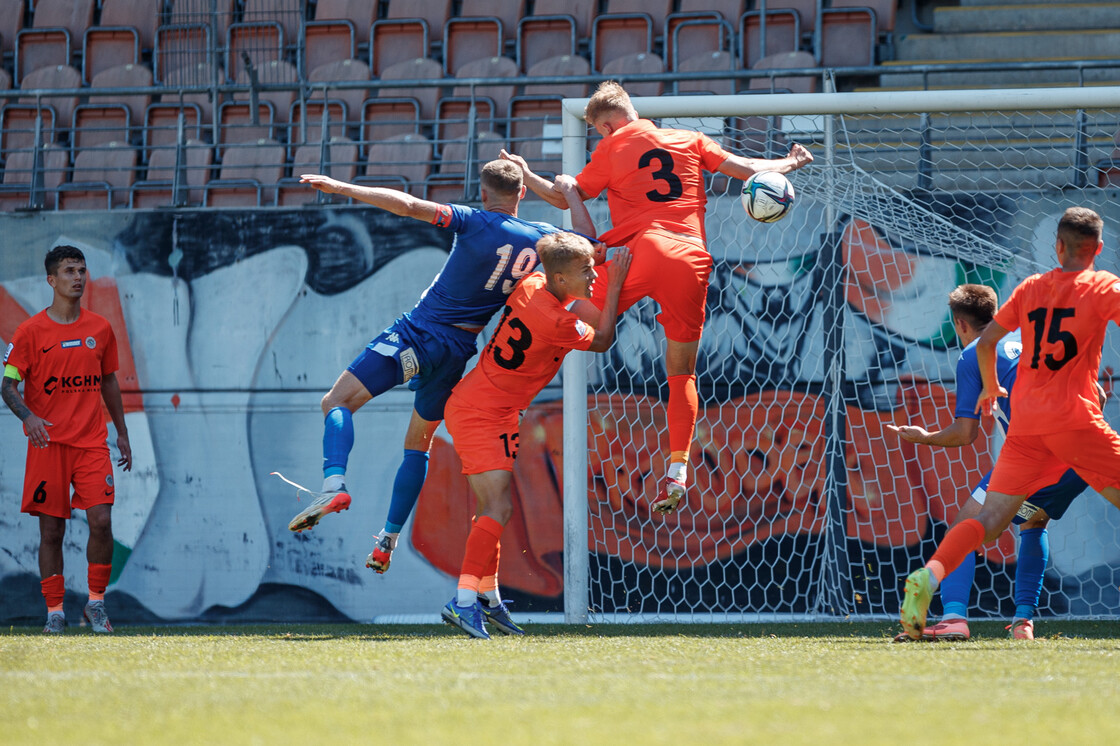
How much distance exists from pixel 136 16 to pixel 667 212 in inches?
287

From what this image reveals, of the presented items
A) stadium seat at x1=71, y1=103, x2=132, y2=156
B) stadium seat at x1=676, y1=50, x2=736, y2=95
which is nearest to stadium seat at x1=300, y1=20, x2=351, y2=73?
stadium seat at x1=71, y1=103, x2=132, y2=156

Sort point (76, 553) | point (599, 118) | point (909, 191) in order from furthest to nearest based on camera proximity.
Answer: point (76, 553) < point (909, 191) < point (599, 118)

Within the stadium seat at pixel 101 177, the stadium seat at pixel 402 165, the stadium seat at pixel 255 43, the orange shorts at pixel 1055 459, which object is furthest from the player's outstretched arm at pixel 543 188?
the stadium seat at pixel 255 43

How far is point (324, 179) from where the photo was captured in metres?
5.41

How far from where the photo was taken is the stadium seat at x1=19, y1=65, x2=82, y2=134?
10117 mm

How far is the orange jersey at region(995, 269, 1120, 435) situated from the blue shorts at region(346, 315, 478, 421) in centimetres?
275

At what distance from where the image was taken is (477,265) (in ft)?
18.9

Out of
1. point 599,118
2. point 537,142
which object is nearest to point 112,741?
point 599,118

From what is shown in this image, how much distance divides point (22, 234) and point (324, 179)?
3875 mm

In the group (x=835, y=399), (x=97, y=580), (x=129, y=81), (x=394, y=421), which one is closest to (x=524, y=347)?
(x=394, y=421)

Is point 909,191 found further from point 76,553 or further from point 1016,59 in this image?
point 76,553

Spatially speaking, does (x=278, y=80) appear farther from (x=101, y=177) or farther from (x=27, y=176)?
(x=27, y=176)

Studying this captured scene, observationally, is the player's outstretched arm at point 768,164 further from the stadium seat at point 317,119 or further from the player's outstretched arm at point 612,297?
the stadium seat at point 317,119

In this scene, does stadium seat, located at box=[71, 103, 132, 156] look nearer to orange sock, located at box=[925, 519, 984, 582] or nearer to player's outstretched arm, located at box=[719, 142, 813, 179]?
player's outstretched arm, located at box=[719, 142, 813, 179]
